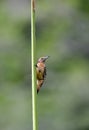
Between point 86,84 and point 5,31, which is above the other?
point 5,31

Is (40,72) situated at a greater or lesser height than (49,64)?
greater

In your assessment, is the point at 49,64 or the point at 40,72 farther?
the point at 49,64

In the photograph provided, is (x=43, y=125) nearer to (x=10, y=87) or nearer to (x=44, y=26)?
(x=10, y=87)

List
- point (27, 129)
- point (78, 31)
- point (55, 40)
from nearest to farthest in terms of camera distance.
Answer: point (27, 129) → point (55, 40) → point (78, 31)

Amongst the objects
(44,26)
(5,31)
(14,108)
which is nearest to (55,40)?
(44,26)

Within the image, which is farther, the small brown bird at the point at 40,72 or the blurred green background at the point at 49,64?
the blurred green background at the point at 49,64

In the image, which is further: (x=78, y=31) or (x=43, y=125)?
(x=78, y=31)

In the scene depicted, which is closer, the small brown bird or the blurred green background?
the small brown bird

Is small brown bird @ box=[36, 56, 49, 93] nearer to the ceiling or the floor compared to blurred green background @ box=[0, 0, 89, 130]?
nearer to the ceiling
